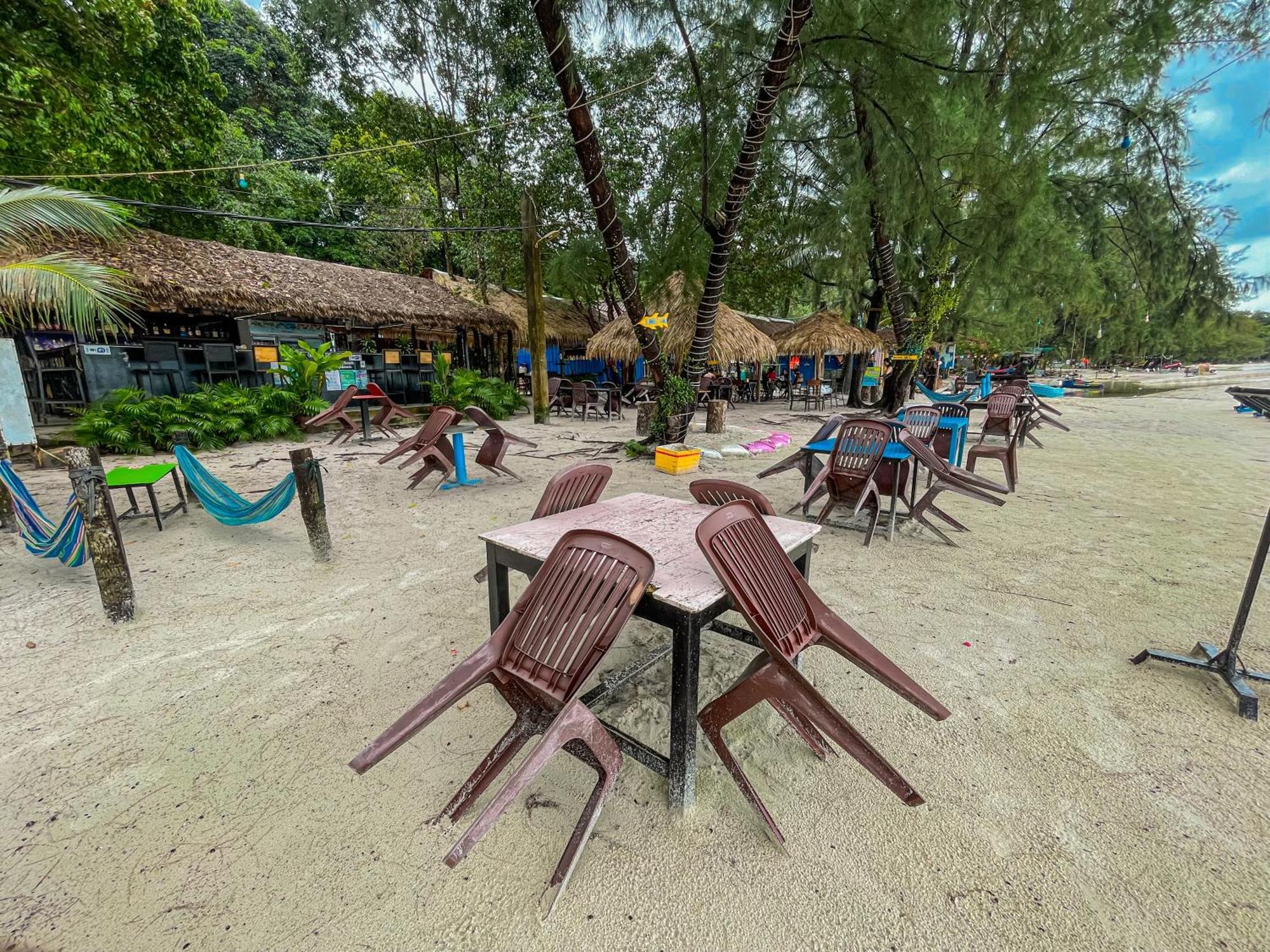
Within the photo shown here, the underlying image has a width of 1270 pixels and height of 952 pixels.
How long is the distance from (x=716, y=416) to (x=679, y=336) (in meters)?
3.36

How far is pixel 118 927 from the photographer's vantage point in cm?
134

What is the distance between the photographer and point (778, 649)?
155cm

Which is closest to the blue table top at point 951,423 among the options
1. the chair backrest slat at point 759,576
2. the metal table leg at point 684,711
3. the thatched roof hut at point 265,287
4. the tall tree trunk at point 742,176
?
the tall tree trunk at point 742,176

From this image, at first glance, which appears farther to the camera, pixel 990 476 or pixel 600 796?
pixel 990 476

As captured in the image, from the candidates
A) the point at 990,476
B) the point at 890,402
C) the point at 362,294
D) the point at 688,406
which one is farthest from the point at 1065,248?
the point at 362,294

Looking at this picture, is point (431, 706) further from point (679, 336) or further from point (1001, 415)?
point (679, 336)

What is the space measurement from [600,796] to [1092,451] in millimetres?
10683

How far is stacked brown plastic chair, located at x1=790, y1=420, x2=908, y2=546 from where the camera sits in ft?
13.2

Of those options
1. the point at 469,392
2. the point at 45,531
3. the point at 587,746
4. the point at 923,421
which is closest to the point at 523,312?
the point at 469,392

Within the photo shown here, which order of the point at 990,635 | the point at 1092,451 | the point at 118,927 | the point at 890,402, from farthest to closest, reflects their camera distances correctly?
the point at 890,402
the point at 1092,451
the point at 990,635
the point at 118,927

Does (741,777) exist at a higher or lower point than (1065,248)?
lower

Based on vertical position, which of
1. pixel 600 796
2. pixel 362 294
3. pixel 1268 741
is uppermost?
pixel 362 294

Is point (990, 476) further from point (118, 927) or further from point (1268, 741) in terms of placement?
point (118, 927)

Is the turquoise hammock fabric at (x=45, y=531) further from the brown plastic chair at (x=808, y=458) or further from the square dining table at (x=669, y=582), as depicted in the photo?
the brown plastic chair at (x=808, y=458)
